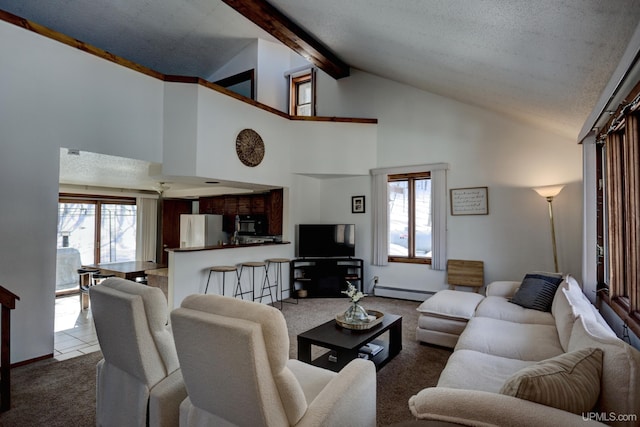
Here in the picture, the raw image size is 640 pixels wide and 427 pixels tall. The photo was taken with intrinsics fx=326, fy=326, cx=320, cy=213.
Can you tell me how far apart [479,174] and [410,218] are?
53.5 inches

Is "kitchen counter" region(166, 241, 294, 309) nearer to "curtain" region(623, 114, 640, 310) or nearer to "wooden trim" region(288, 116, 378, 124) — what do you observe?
"wooden trim" region(288, 116, 378, 124)

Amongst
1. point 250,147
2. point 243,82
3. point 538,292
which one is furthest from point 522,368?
point 243,82

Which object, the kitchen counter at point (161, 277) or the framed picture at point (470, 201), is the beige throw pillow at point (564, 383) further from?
the kitchen counter at point (161, 277)

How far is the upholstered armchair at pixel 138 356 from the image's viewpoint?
1755mm

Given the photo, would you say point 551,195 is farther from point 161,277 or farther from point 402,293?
point 161,277

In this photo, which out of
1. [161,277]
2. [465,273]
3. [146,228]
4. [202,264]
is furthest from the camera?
[146,228]

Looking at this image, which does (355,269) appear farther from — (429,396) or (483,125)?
(429,396)

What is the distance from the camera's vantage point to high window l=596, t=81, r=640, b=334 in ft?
7.43

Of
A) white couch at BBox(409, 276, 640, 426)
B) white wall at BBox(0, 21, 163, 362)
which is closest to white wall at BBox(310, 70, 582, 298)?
white couch at BBox(409, 276, 640, 426)

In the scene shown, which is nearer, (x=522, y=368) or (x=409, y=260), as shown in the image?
(x=522, y=368)

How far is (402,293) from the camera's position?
584 cm

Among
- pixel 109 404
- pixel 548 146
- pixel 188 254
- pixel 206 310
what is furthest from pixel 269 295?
pixel 548 146

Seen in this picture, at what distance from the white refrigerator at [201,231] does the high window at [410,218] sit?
11.9 ft

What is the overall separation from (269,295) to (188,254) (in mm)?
1722
